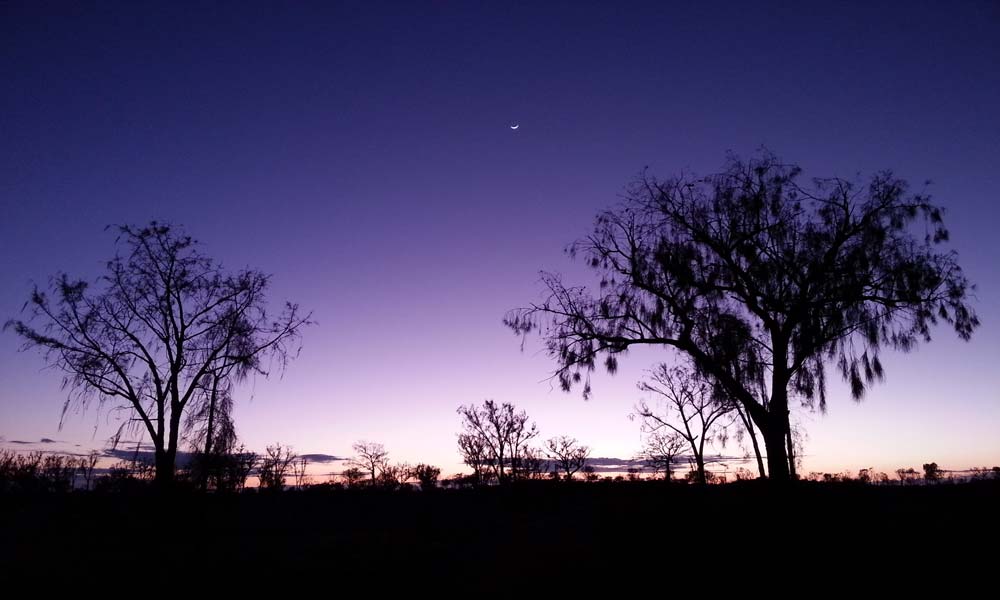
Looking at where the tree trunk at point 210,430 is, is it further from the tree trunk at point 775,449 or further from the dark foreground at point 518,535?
the tree trunk at point 775,449

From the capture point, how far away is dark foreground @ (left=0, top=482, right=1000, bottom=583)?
8258 mm

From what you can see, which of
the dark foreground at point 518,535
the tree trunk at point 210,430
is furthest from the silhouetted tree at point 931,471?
the tree trunk at point 210,430

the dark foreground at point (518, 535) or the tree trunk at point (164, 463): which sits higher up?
the tree trunk at point (164, 463)

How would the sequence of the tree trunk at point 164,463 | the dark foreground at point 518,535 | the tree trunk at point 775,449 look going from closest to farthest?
the dark foreground at point 518,535 → the tree trunk at point 775,449 → the tree trunk at point 164,463

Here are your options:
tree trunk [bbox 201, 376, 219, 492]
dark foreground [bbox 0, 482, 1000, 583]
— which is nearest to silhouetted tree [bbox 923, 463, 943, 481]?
dark foreground [bbox 0, 482, 1000, 583]

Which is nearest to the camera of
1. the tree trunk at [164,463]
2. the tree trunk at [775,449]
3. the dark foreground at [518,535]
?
the dark foreground at [518,535]

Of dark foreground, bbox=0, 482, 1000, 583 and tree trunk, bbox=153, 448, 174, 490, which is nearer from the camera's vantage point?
dark foreground, bbox=0, 482, 1000, 583

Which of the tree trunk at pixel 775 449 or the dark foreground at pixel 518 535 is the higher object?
the tree trunk at pixel 775 449

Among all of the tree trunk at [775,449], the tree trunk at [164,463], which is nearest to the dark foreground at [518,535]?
the tree trunk at [775,449]

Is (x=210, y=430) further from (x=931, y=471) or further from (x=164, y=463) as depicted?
(x=931, y=471)

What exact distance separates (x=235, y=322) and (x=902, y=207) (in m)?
23.8

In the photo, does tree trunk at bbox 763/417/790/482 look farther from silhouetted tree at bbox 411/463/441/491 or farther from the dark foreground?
silhouetted tree at bbox 411/463/441/491

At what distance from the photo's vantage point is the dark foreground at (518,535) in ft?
27.1

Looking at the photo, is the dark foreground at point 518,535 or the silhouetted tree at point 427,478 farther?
the silhouetted tree at point 427,478
